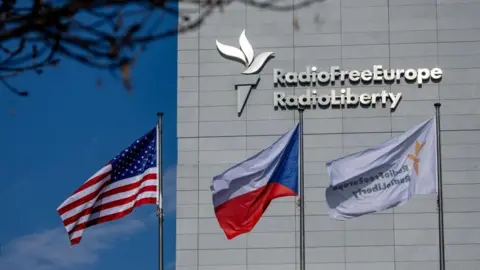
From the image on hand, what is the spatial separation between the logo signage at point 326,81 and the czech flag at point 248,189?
1251 centimetres

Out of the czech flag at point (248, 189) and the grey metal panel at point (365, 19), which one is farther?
the grey metal panel at point (365, 19)

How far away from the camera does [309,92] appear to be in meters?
39.3

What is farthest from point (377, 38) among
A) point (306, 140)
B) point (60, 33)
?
point (60, 33)

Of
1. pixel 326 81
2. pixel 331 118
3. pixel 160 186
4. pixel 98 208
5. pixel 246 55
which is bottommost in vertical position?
pixel 98 208

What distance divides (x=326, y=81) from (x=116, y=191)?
14.0 m

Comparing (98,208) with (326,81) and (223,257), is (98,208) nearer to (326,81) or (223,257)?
(223,257)

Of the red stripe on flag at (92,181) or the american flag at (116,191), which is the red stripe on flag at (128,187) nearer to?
the american flag at (116,191)

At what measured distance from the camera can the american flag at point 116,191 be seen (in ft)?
86.1

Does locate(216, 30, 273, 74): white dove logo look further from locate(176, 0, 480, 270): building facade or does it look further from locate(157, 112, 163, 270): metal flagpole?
locate(157, 112, 163, 270): metal flagpole

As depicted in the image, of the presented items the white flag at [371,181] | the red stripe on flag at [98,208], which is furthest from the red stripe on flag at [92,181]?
the white flag at [371,181]

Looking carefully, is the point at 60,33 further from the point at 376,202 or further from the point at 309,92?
the point at 309,92

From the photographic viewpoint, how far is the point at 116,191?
26828mm

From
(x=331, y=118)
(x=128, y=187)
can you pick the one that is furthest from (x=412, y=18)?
(x=128, y=187)

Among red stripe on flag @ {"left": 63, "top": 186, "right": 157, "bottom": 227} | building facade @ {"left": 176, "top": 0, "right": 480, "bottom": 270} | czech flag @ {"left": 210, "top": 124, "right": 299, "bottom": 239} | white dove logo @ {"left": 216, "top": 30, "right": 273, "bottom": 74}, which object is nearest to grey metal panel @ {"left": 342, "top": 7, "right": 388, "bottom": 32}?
building facade @ {"left": 176, "top": 0, "right": 480, "bottom": 270}
